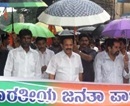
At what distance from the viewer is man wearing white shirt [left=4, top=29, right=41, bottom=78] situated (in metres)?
5.96

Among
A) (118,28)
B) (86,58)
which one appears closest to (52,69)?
(86,58)

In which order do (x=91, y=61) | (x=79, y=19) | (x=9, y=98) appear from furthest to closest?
(x=91, y=61) < (x=79, y=19) < (x=9, y=98)

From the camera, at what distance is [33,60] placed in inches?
239

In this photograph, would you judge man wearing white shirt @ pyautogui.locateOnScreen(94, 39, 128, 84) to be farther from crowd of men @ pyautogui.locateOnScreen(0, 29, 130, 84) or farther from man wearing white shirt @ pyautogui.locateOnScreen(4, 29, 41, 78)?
man wearing white shirt @ pyautogui.locateOnScreen(4, 29, 41, 78)

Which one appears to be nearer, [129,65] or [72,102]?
[72,102]

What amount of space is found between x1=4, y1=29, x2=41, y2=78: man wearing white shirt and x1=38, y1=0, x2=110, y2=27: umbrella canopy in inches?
18.9

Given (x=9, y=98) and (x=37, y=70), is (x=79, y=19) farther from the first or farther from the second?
(x=9, y=98)

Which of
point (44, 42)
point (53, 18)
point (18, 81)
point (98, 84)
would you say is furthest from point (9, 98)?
point (44, 42)

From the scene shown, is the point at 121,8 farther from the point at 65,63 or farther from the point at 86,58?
the point at 65,63

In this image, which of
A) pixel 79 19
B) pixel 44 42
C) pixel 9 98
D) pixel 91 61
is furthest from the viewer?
pixel 44 42

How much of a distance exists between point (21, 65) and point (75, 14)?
108 cm

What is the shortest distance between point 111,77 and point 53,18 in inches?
48.3

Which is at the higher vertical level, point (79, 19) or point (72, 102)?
point (79, 19)

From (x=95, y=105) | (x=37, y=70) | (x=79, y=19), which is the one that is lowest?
(x=95, y=105)
